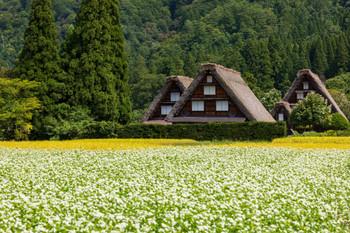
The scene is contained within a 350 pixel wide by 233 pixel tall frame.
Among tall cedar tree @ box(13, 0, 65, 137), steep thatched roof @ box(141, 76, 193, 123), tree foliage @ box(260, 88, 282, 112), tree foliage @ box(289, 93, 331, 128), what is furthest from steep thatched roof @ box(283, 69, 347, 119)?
tall cedar tree @ box(13, 0, 65, 137)

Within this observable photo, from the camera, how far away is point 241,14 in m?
143

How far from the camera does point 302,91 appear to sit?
2494 inches

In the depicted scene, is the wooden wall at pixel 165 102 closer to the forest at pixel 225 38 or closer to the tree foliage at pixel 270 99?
the forest at pixel 225 38

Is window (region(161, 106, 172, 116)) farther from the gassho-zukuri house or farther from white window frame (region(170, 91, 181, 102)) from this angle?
the gassho-zukuri house

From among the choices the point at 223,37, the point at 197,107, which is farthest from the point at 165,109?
the point at 223,37

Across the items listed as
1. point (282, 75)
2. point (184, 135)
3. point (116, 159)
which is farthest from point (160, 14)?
point (116, 159)

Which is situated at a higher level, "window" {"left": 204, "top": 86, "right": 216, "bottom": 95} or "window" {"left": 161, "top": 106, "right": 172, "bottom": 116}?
"window" {"left": 204, "top": 86, "right": 216, "bottom": 95}

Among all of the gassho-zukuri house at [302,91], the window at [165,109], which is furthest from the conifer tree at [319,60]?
the window at [165,109]

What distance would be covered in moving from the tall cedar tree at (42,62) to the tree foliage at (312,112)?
80.9 ft

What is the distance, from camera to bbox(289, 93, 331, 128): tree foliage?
166ft

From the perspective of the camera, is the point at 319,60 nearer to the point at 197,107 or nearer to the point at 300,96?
the point at 300,96

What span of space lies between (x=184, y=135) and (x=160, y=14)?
138679 mm

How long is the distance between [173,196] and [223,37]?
121 meters

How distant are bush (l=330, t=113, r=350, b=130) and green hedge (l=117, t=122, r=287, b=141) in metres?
21.3
